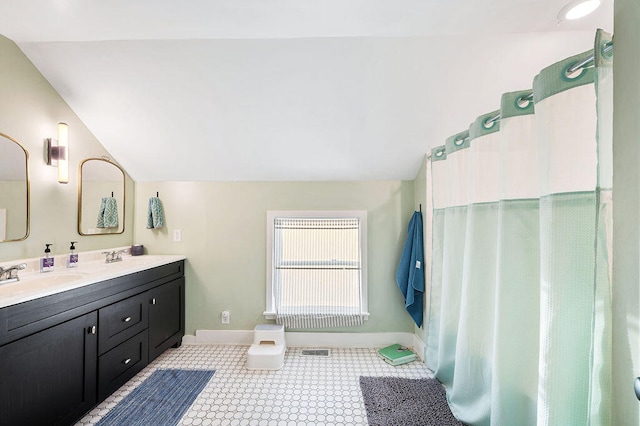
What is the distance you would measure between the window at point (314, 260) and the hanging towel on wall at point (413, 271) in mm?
441

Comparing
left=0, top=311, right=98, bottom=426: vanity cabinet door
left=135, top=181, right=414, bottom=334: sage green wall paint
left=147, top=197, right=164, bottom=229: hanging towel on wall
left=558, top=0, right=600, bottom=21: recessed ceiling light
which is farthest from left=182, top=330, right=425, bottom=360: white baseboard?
left=558, top=0, right=600, bottom=21: recessed ceiling light

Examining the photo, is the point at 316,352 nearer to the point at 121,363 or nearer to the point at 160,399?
the point at 160,399

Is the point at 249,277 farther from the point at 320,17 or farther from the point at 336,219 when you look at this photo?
the point at 320,17

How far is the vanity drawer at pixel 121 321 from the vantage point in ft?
6.19

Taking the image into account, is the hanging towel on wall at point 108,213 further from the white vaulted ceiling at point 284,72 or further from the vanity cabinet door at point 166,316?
the vanity cabinet door at point 166,316

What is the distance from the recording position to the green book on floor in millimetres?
2475

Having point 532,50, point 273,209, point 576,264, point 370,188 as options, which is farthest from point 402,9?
point 273,209

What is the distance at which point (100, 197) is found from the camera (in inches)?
101

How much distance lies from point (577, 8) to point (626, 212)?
3.83 feet

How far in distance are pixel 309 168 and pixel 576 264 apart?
6.87 ft

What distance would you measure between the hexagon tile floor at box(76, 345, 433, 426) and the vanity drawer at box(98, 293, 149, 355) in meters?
0.38

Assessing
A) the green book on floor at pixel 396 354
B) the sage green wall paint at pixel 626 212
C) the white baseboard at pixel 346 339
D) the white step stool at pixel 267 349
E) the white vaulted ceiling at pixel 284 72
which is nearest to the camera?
the sage green wall paint at pixel 626 212

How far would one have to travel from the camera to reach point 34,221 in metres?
2.01

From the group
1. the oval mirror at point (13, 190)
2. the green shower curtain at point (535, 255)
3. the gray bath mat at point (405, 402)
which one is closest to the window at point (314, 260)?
the gray bath mat at point (405, 402)
